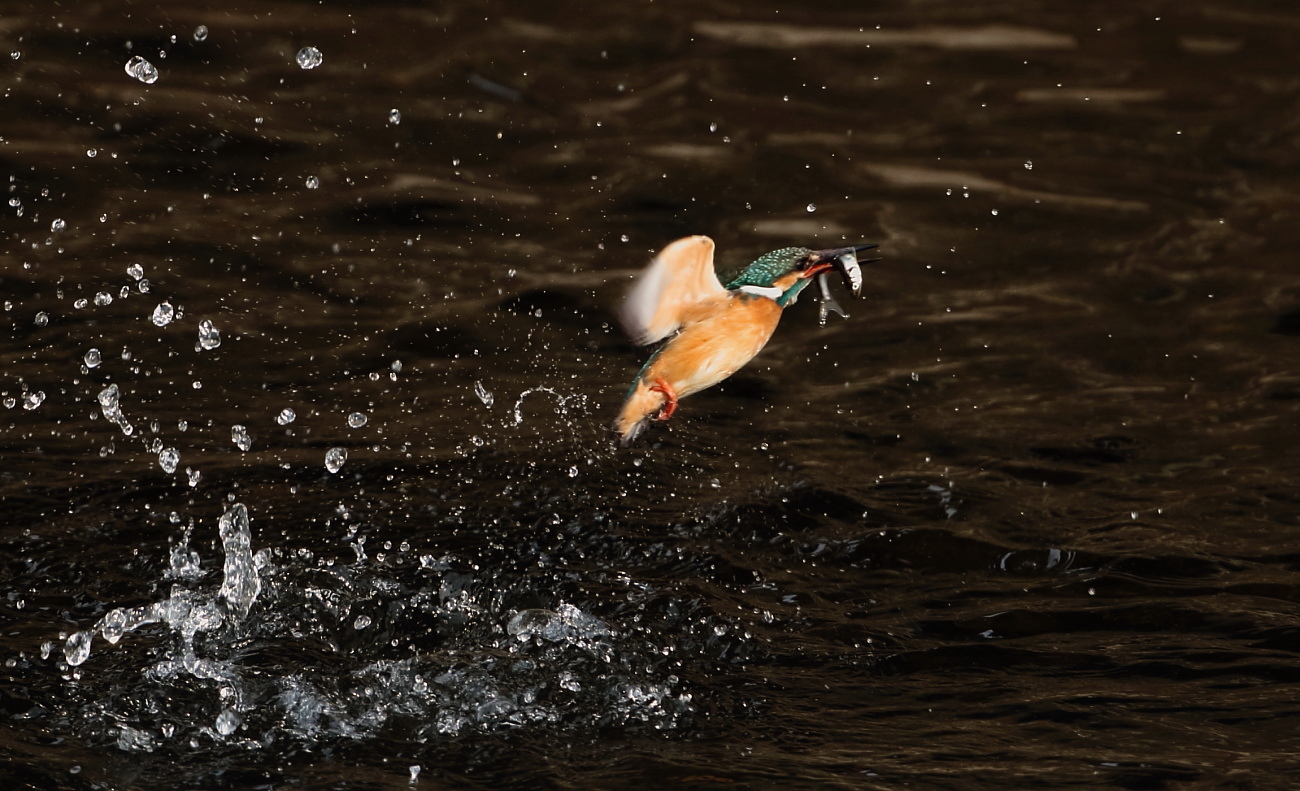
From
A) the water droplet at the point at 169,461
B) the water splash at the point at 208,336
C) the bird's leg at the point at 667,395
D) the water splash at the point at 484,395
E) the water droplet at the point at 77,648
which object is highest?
the water splash at the point at 208,336

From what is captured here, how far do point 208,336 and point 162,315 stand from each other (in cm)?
17

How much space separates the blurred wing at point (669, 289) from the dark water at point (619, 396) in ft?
1.98

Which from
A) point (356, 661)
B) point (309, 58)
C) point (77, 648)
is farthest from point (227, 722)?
point (309, 58)

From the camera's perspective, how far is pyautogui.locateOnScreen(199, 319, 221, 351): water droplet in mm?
4062

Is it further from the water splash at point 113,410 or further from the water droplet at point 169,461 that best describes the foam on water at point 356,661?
the water splash at point 113,410

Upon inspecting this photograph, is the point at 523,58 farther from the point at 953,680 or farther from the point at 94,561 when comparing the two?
the point at 953,680

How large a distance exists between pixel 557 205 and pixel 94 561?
2.06 m

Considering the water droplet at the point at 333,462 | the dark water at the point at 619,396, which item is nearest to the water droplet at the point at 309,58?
the dark water at the point at 619,396

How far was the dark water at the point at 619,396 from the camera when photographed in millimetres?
2607

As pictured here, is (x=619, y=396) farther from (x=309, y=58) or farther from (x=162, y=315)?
(x=309, y=58)

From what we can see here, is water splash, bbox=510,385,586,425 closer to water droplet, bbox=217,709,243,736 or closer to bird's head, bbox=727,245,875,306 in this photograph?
bird's head, bbox=727,245,875,306

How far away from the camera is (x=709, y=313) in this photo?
276 centimetres

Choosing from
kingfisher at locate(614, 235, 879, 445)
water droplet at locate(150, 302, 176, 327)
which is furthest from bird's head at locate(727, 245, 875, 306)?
water droplet at locate(150, 302, 176, 327)

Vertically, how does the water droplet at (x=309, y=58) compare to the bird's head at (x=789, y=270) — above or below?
above
